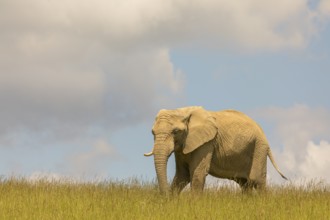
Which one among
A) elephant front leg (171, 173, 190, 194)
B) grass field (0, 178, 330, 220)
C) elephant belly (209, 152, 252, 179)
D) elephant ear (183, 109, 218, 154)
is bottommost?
grass field (0, 178, 330, 220)

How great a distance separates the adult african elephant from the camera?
12047mm

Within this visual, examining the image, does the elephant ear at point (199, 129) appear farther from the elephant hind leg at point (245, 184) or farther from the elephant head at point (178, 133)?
the elephant hind leg at point (245, 184)

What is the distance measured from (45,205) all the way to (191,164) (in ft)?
11.0

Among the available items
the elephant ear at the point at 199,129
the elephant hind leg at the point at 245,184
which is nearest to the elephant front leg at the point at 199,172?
the elephant ear at the point at 199,129

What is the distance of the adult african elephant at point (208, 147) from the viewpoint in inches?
474

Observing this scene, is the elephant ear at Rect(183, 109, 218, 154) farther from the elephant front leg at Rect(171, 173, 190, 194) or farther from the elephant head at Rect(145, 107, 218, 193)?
the elephant front leg at Rect(171, 173, 190, 194)

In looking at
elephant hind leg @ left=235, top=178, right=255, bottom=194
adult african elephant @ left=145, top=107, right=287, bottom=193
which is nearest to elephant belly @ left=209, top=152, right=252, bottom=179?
adult african elephant @ left=145, top=107, right=287, bottom=193

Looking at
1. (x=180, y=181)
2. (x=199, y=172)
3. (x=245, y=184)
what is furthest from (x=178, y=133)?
(x=245, y=184)

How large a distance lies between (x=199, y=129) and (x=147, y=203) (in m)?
2.45

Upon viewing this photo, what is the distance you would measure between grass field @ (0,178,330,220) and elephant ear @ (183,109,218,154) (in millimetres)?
968

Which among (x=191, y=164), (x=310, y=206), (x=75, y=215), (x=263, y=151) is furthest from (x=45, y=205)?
(x=263, y=151)

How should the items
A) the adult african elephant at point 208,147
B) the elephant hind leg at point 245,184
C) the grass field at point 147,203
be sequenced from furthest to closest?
the elephant hind leg at point 245,184 < the adult african elephant at point 208,147 < the grass field at point 147,203

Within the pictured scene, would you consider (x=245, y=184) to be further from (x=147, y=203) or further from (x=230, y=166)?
(x=147, y=203)

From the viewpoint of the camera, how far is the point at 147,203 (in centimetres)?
1083
